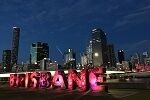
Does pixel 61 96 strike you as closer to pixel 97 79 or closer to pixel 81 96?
pixel 81 96

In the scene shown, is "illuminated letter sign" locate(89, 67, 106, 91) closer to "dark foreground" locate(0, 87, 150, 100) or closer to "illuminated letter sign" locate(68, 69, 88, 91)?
"illuminated letter sign" locate(68, 69, 88, 91)

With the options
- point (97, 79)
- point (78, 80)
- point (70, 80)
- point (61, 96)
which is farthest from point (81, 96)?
point (70, 80)

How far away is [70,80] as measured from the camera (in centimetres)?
4144

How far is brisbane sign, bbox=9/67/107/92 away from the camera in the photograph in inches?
1475

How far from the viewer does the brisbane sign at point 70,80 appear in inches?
1475

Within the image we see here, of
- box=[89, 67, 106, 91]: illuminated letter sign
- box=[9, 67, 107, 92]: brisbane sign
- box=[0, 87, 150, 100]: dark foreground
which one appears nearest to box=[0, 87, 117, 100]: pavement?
box=[0, 87, 150, 100]: dark foreground

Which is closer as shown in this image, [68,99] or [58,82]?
[68,99]

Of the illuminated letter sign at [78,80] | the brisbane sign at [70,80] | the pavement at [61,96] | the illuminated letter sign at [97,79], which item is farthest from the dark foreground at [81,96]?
the illuminated letter sign at [78,80]

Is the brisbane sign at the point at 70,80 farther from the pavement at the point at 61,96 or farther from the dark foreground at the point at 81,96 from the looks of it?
the pavement at the point at 61,96

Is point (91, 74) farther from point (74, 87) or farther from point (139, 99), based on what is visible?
point (139, 99)

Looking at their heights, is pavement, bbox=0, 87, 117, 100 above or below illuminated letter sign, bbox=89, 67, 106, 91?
below

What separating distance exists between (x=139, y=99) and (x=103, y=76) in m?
12.1

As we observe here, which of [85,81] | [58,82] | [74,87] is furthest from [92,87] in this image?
[58,82]

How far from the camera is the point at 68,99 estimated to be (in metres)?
26.9
